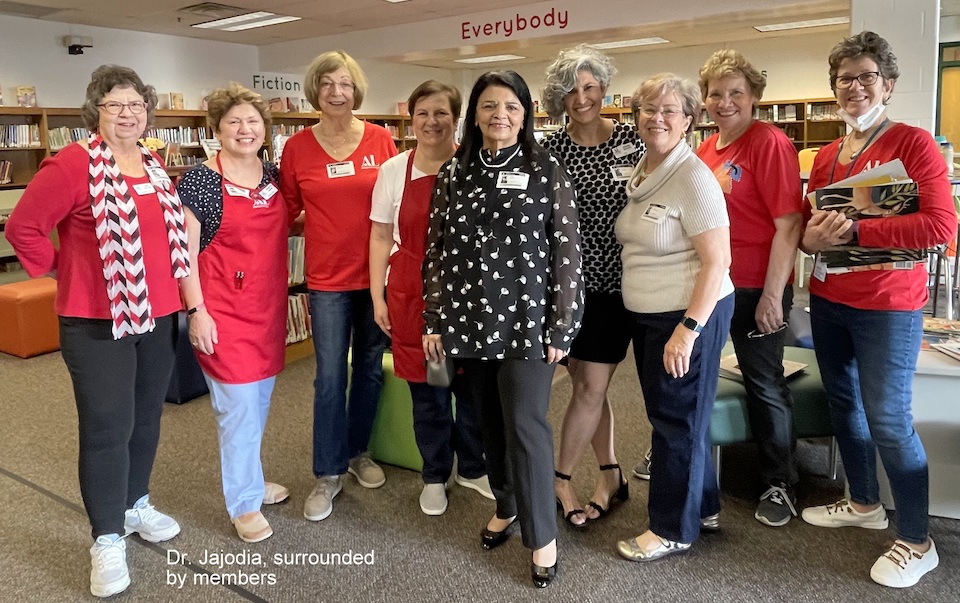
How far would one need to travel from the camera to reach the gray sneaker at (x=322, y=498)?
2732 millimetres

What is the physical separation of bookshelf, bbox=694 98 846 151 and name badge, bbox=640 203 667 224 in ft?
32.2

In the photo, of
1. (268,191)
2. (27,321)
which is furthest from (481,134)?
(27,321)

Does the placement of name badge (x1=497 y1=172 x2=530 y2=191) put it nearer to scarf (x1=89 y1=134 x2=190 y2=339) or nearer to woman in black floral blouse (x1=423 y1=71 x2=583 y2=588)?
woman in black floral blouse (x1=423 y1=71 x2=583 y2=588)

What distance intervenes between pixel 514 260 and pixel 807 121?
11.1 meters

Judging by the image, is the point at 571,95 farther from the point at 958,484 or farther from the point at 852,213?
the point at 958,484

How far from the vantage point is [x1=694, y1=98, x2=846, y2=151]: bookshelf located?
37.4 feet

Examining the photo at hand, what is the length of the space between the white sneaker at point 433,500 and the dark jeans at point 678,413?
80 centimetres

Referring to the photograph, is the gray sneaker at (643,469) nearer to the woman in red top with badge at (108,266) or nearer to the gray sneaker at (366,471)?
the gray sneaker at (366,471)

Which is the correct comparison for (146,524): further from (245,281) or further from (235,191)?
(235,191)

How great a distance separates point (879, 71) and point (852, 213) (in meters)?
0.42

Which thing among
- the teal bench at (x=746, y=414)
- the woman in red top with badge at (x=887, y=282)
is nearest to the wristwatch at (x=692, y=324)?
the woman in red top with badge at (x=887, y=282)

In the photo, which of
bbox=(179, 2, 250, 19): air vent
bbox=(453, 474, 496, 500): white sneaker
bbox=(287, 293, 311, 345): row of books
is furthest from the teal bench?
bbox=(179, 2, 250, 19): air vent

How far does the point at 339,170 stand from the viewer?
2.62 m

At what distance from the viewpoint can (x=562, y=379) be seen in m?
4.38
